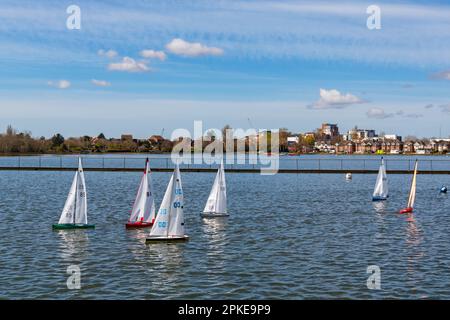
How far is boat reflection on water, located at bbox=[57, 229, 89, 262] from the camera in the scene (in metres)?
34.0

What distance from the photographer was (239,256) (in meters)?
34.1

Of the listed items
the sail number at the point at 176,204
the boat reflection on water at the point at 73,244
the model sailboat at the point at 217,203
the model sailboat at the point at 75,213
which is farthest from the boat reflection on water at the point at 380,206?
the boat reflection on water at the point at 73,244

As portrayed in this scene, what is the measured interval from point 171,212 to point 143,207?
9310 mm

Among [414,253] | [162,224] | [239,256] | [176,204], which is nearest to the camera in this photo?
[239,256]

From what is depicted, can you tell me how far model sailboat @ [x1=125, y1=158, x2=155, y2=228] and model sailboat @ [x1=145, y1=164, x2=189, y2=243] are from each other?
7.12 m

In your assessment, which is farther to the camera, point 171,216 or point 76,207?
point 76,207

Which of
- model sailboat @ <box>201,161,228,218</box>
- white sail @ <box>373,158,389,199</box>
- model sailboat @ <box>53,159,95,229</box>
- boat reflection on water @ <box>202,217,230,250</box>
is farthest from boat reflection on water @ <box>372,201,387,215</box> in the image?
model sailboat @ <box>53,159,95,229</box>

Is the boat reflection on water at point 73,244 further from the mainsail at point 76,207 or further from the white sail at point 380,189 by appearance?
the white sail at point 380,189

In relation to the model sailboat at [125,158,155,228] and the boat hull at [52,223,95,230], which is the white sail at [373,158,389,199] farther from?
the boat hull at [52,223,95,230]

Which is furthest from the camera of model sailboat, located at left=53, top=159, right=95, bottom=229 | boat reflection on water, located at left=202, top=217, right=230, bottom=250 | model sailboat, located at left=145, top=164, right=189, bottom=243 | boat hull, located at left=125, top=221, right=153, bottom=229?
boat hull, located at left=125, top=221, right=153, bottom=229

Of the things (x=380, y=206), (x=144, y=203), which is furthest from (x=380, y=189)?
(x=144, y=203)

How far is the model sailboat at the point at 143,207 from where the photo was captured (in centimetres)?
4366

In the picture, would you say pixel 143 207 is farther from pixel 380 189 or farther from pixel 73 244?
pixel 380 189

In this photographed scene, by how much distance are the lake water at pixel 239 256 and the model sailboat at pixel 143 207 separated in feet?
4.43
